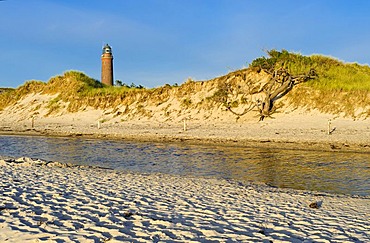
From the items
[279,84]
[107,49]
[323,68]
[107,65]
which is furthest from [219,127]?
[107,49]

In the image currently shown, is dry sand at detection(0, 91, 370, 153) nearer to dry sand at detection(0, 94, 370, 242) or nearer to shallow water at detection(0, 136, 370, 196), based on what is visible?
shallow water at detection(0, 136, 370, 196)

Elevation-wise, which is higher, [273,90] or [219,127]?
[273,90]

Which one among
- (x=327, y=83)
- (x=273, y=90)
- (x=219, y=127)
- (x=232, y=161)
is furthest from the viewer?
(x=273, y=90)

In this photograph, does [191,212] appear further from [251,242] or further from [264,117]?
[264,117]

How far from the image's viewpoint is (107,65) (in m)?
50.1

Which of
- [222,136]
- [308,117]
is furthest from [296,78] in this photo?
[222,136]

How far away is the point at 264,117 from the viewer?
24203 millimetres

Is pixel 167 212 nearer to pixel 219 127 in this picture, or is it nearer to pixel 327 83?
pixel 219 127

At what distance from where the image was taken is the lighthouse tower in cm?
5003

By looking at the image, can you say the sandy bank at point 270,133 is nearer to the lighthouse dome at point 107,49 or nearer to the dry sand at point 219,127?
the dry sand at point 219,127

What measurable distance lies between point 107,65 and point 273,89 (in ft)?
96.6

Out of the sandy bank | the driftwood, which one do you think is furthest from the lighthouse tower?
the driftwood

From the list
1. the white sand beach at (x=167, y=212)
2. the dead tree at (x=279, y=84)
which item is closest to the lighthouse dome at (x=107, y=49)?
the dead tree at (x=279, y=84)

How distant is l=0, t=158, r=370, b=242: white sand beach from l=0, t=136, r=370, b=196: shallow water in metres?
1.69
